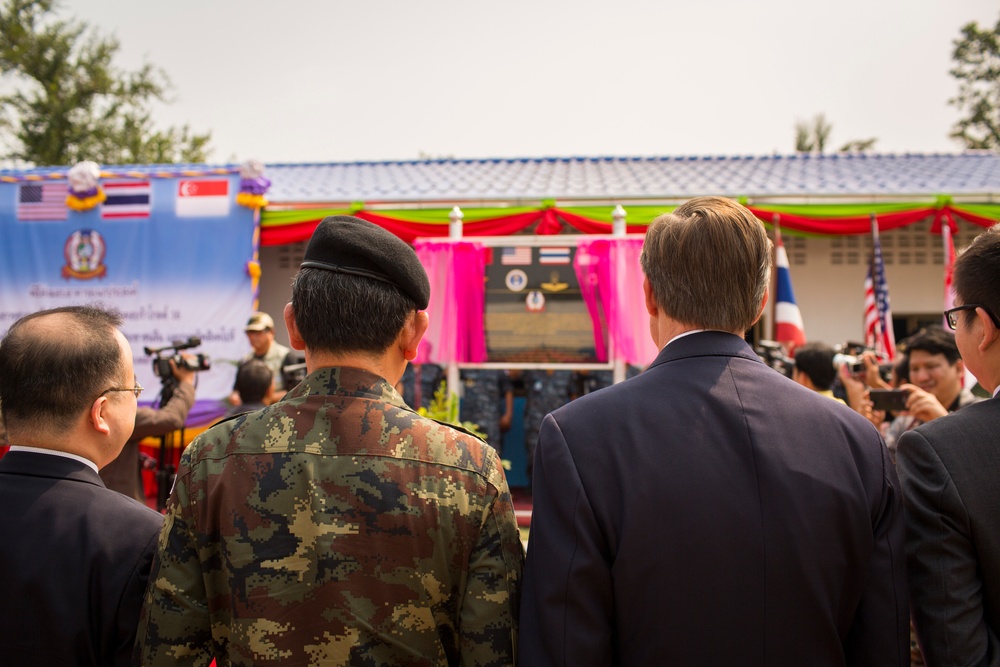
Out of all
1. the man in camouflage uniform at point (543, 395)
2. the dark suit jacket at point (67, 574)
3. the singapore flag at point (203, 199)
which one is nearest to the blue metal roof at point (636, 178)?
the singapore flag at point (203, 199)

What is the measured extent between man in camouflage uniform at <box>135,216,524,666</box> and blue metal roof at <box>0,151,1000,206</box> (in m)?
5.85

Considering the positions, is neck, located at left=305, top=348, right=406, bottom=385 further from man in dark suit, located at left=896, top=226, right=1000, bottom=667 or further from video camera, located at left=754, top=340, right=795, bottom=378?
video camera, located at left=754, top=340, right=795, bottom=378

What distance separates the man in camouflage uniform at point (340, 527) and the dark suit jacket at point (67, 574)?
15 centimetres

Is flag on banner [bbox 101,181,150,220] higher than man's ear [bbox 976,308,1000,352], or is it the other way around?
flag on banner [bbox 101,181,150,220]

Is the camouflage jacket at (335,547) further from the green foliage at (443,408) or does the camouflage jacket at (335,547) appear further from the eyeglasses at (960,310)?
the green foliage at (443,408)

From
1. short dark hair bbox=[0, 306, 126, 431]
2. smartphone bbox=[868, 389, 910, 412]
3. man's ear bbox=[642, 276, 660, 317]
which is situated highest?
man's ear bbox=[642, 276, 660, 317]

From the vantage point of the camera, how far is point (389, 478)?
4.17 feet

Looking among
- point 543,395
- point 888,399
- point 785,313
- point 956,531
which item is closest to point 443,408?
point 543,395

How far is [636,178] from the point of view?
8836 millimetres


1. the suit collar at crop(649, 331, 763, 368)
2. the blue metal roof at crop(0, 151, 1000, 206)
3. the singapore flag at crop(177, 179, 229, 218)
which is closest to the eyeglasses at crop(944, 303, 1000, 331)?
the suit collar at crop(649, 331, 763, 368)

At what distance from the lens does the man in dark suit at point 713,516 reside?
119cm

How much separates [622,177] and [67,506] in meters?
8.27

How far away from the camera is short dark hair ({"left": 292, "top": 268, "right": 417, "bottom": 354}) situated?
1.35 metres

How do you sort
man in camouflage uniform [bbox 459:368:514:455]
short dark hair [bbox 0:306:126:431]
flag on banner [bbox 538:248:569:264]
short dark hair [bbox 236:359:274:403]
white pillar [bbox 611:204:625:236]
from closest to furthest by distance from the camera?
1. short dark hair [bbox 0:306:126:431]
2. short dark hair [bbox 236:359:274:403]
3. flag on banner [bbox 538:248:569:264]
4. white pillar [bbox 611:204:625:236]
5. man in camouflage uniform [bbox 459:368:514:455]
